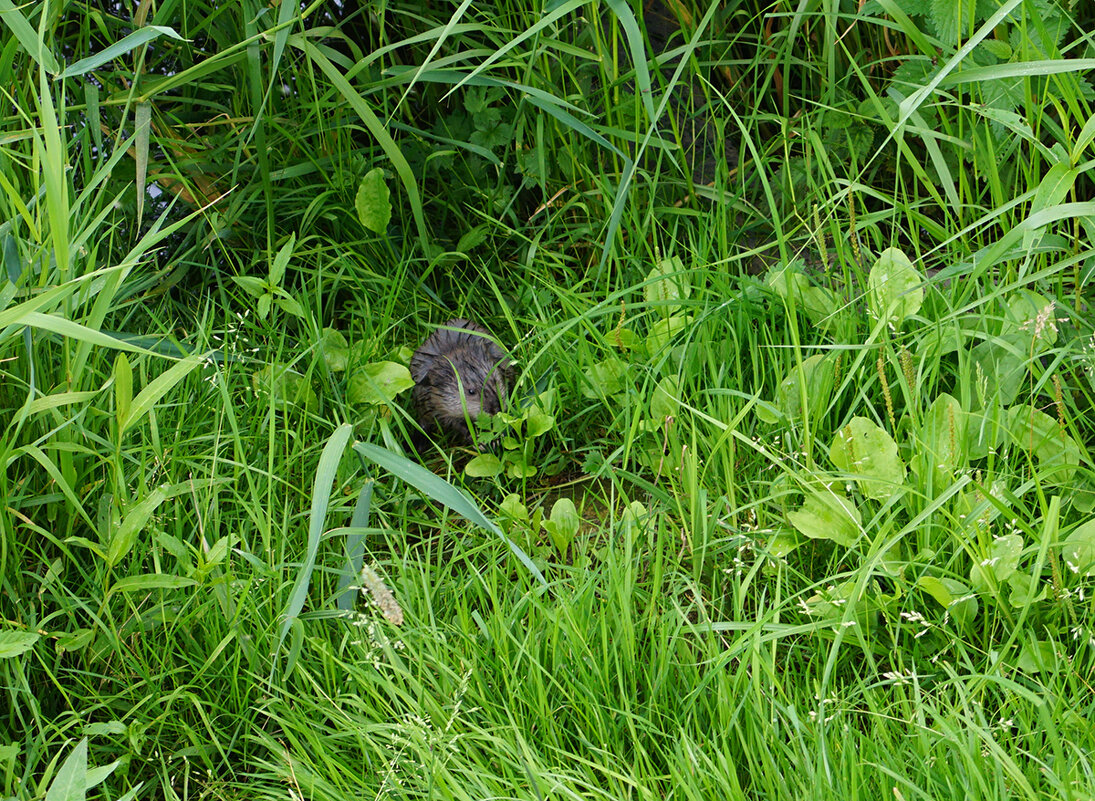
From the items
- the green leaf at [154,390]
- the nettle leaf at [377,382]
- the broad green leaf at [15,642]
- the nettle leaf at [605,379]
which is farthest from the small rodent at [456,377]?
the broad green leaf at [15,642]

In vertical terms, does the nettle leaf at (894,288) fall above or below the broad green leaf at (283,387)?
above

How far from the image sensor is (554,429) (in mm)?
2480

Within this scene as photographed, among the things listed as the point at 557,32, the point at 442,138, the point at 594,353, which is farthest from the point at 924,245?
the point at 442,138

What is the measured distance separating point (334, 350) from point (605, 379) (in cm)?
66

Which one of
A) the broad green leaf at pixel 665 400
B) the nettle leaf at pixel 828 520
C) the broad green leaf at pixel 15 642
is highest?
the nettle leaf at pixel 828 520

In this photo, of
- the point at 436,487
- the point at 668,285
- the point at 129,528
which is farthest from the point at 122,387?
the point at 668,285

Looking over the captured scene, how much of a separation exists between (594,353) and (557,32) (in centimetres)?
83

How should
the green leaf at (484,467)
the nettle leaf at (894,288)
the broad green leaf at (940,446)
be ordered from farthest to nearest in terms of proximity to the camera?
the green leaf at (484,467), the nettle leaf at (894,288), the broad green leaf at (940,446)

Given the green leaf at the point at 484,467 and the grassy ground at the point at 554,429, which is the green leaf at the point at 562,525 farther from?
the green leaf at the point at 484,467

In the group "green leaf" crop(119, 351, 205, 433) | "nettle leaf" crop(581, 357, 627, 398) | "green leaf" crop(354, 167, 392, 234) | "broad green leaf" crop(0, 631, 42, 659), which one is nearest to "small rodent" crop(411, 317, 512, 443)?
"nettle leaf" crop(581, 357, 627, 398)

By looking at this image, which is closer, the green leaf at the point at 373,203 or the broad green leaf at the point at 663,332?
the broad green leaf at the point at 663,332

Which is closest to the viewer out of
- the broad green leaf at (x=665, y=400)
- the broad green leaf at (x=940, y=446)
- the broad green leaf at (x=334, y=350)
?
the broad green leaf at (x=940, y=446)

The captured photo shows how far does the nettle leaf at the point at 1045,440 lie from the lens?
77.2 inches

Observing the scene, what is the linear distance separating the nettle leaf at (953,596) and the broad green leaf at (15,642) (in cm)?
145
